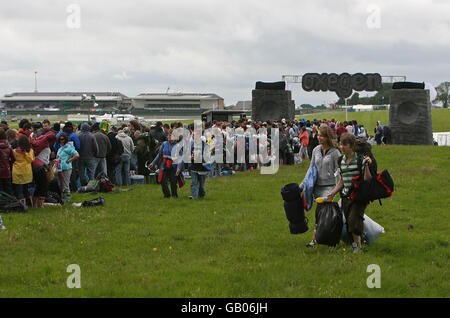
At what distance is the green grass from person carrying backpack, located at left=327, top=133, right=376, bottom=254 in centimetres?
41

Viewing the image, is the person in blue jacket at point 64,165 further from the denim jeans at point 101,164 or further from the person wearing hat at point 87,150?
the denim jeans at point 101,164

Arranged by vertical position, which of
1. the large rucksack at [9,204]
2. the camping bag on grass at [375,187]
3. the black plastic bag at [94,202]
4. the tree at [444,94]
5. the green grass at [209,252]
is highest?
the tree at [444,94]

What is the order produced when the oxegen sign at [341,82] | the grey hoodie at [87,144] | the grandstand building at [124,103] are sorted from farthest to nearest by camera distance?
1. the grandstand building at [124,103]
2. the oxegen sign at [341,82]
3. the grey hoodie at [87,144]

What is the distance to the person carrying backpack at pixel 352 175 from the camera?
814 cm

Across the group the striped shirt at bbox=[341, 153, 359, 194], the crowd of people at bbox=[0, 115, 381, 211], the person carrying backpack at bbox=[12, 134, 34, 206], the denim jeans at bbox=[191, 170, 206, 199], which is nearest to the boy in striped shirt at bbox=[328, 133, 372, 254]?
the striped shirt at bbox=[341, 153, 359, 194]

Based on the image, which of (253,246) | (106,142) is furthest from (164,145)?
(253,246)

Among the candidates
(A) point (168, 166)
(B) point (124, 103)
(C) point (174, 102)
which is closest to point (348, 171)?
(A) point (168, 166)

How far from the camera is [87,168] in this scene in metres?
15.7

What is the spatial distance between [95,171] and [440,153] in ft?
46.0

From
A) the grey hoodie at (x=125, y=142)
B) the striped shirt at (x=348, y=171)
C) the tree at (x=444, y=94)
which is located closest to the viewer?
the striped shirt at (x=348, y=171)

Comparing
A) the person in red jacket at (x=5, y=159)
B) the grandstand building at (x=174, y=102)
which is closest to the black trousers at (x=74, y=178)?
A: the person in red jacket at (x=5, y=159)

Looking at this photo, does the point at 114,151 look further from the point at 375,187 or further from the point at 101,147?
the point at 375,187

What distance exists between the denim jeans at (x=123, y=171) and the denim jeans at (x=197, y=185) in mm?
3538
